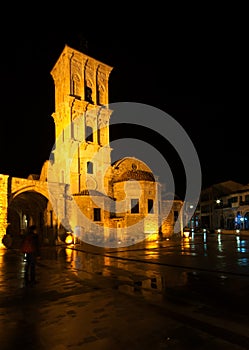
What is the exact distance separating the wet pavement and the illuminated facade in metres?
23.2

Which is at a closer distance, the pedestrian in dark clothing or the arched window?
the pedestrian in dark clothing

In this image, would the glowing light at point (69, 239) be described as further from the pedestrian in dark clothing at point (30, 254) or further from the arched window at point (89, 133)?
the pedestrian in dark clothing at point (30, 254)

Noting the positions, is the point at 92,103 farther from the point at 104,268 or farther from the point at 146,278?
the point at 146,278

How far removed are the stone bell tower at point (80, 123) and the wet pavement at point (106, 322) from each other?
26065 mm

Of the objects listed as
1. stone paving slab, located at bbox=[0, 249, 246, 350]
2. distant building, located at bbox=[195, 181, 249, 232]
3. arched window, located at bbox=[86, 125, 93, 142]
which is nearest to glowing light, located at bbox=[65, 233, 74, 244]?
arched window, located at bbox=[86, 125, 93, 142]

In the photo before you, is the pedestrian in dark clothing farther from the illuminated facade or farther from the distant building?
the distant building

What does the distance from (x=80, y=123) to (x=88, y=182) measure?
7.41 m

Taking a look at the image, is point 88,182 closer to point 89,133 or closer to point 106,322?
point 89,133

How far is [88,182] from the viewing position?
3619cm

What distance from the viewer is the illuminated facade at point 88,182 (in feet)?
107

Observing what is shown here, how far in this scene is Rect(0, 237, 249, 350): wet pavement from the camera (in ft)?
16.3

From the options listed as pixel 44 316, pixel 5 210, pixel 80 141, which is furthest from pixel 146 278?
pixel 80 141

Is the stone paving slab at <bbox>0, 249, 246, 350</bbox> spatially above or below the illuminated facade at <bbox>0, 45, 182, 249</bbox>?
below

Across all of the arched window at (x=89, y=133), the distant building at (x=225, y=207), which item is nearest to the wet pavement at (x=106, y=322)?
the arched window at (x=89, y=133)
